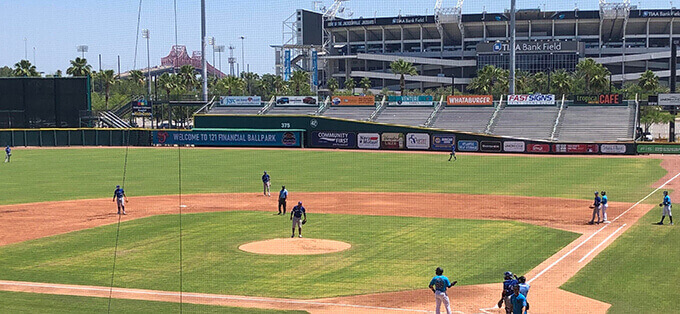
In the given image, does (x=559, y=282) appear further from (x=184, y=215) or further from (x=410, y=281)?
(x=184, y=215)

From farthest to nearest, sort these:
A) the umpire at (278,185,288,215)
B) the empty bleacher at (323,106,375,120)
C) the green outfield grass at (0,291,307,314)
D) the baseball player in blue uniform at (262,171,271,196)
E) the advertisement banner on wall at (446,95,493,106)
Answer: the empty bleacher at (323,106,375,120), the advertisement banner on wall at (446,95,493,106), the baseball player in blue uniform at (262,171,271,196), the umpire at (278,185,288,215), the green outfield grass at (0,291,307,314)

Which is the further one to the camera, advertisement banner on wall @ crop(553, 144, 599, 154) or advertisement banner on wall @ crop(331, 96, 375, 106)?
advertisement banner on wall @ crop(331, 96, 375, 106)

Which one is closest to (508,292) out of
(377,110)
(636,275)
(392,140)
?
(636,275)

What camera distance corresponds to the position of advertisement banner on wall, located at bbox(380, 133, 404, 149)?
7194 centimetres

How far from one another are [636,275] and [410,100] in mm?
63651

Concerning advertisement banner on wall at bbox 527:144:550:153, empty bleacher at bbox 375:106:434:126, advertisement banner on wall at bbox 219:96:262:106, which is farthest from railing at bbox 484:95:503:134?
advertisement banner on wall at bbox 219:96:262:106

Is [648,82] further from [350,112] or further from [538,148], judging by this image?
[350,112]

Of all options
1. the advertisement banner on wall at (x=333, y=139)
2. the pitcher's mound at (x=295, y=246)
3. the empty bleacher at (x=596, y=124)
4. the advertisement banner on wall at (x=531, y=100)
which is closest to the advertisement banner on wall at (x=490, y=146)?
the empty bleacher at (x=596, y=124)

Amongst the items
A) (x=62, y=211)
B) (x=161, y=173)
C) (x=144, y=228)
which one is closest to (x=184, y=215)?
(x=144, y=228)

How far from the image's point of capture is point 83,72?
108625 millimetres

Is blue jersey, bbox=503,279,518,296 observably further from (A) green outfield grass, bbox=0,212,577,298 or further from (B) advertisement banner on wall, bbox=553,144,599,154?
(B) advertisement banner on wall, bbox=553,144,599,154

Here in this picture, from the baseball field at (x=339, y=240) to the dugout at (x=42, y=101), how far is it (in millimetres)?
28641

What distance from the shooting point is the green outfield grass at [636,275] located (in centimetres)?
1788

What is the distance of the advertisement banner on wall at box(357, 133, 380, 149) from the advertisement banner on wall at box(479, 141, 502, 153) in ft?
34.5
